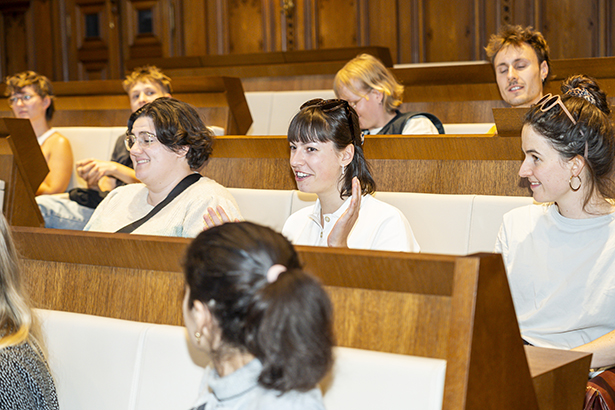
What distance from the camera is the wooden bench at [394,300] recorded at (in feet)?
3.18

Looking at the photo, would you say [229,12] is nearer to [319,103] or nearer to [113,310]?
[319,103]

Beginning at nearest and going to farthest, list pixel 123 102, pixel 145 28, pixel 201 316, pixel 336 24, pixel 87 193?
pixel 201 316
pixel 87 193
pixel 123 102
pixel 336 24
pixel 145 28

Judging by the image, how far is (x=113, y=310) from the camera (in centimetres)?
135

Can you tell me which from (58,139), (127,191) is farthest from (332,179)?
(58,139)

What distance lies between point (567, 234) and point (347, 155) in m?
0.61

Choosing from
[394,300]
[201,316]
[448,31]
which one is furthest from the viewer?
[448,31]

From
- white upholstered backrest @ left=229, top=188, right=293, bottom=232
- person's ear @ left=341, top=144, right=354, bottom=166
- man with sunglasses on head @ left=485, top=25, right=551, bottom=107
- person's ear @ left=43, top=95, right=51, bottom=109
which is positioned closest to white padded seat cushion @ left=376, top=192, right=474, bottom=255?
person's ear @ left=341, top=144, right=354, bottom=166

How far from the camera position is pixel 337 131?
184cm

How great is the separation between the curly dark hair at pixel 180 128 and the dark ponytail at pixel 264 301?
116cm

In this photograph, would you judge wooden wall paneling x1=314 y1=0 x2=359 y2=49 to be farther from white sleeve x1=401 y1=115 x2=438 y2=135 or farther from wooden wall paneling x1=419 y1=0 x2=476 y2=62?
white sleeve x1=401 y1=115 x2=438 y2=135

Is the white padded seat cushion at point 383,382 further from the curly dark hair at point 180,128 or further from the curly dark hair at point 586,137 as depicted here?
the curly dark hair at point 180,128

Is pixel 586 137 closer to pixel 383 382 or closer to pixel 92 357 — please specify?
pixel 383 382

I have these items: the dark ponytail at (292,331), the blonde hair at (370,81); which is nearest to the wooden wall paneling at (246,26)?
the blonde hair at (370,81)

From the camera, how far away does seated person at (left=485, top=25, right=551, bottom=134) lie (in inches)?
104
